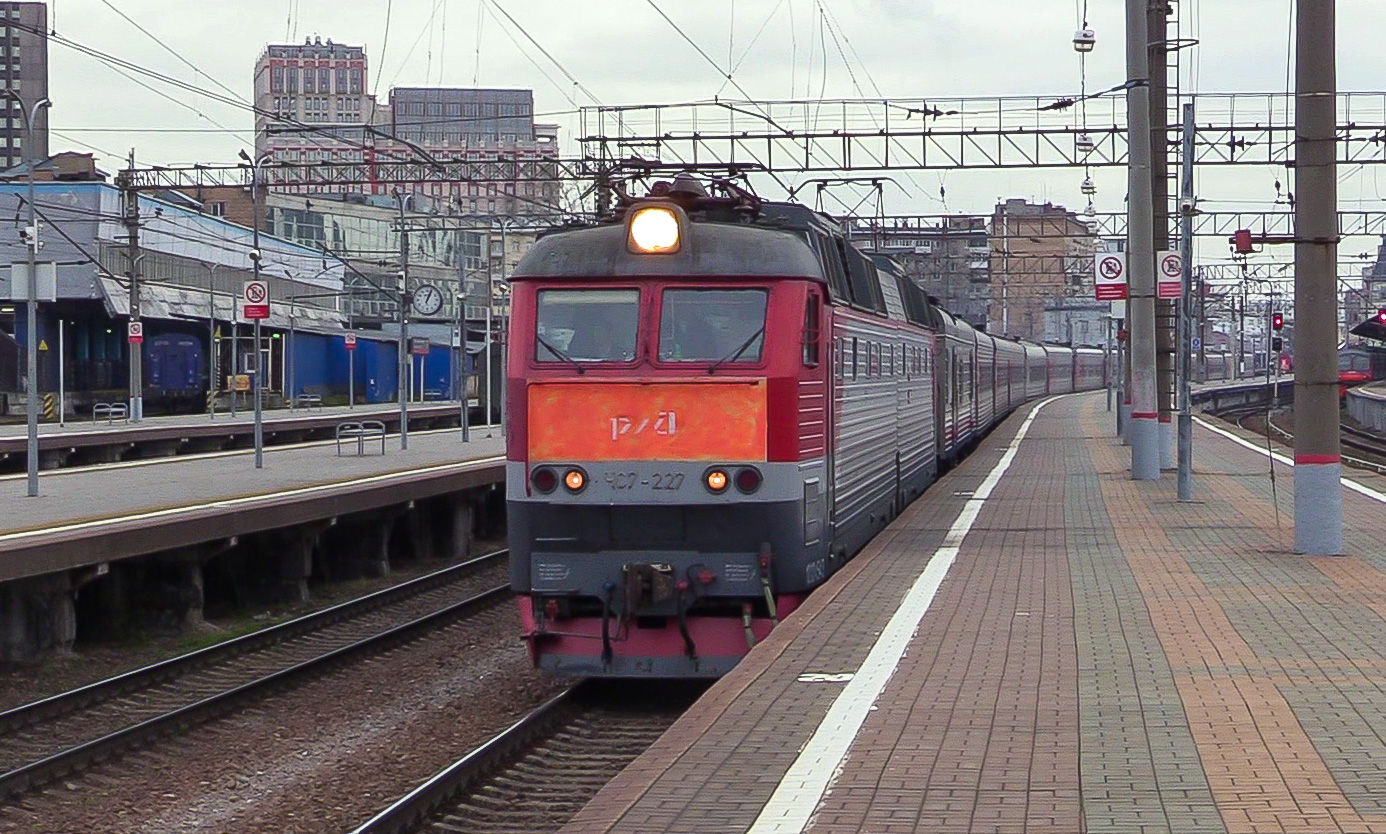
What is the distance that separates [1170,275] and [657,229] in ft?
41.1

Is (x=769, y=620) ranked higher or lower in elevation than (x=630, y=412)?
lower

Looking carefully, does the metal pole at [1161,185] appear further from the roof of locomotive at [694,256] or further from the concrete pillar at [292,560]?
the roof of locomotive at [694,256]

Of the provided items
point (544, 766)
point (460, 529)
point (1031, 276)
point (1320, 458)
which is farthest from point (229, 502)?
point (1031, 276)

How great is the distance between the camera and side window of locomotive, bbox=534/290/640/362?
1225 cm

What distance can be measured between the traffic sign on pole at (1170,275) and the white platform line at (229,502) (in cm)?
1037

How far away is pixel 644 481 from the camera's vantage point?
39.0 feet

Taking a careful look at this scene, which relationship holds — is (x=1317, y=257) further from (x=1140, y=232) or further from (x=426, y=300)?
(x=426, y=300)

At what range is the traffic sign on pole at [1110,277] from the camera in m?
27.4

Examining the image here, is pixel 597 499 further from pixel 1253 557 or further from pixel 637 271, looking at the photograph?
pixel 1253 557

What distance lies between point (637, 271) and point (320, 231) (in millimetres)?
75756

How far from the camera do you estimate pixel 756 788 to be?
23.0 feet

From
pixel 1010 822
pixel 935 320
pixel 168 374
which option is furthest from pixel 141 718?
pixel 168 374

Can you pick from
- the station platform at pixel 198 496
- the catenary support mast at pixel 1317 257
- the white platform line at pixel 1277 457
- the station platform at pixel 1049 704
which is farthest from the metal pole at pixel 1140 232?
the catenary support mast at pixel 1317 257

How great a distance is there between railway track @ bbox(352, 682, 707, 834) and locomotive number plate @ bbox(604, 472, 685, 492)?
158 cm
